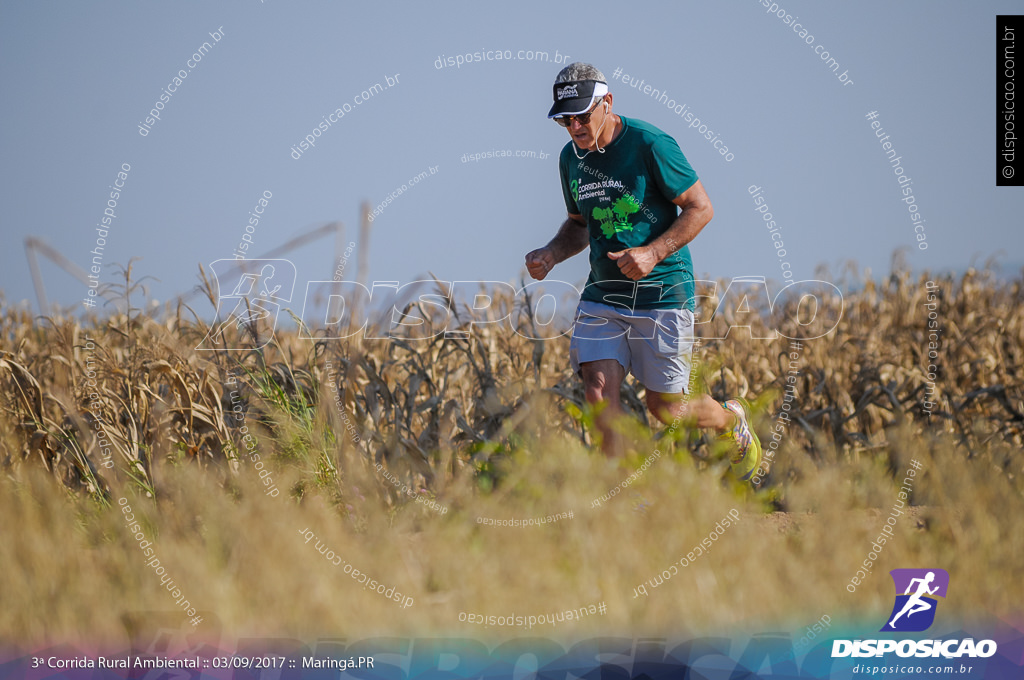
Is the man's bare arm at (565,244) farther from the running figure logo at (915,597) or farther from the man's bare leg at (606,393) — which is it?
the running figure logo at (915,597)

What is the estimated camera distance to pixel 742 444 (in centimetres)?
427

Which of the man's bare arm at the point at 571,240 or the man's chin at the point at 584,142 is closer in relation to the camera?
the man's chin at the point at 584,142

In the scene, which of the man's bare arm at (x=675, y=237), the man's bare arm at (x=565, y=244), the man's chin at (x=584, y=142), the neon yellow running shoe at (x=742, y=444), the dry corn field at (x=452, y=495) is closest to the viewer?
the dry corn field at (x=452, y=495)

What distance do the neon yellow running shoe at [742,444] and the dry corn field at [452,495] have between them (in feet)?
0.37

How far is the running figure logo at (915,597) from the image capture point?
2803 mm

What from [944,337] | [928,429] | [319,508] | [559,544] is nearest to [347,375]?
[319,508]

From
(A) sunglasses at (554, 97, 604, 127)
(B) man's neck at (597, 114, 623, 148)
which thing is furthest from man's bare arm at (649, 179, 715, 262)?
(A) sunglasses at (554, 97, 604, 127)

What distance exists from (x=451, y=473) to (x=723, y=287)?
10.4ft

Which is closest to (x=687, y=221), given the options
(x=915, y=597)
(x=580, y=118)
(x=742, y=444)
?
(x=580, y=118)

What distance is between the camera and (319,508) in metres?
3.04

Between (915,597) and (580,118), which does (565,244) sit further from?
(915,597)

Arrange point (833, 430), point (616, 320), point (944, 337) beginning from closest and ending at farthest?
point (616, 320) → point (833, 430) → point (944, 337)

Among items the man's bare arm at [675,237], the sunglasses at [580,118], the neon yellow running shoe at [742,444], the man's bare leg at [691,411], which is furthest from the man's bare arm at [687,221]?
the neon yellow running shoe at [742,444]

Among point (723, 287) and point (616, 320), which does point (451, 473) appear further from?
point (723, 287)
